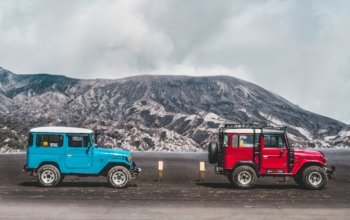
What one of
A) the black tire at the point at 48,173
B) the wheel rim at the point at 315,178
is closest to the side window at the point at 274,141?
Answer: the wheel rim at the point at 315,178

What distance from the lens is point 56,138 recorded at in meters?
23.4

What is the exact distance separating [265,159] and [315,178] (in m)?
2.62

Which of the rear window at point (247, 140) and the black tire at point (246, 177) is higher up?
the rear window at point (247, 140)

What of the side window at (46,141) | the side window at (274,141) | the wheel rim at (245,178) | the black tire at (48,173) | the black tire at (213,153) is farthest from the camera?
the black tire at (213,153)

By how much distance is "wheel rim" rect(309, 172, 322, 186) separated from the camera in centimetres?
2341

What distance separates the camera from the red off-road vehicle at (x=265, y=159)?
76.8 feet

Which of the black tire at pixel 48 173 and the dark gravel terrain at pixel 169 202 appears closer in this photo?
the dark gravel terrain at pixel 169 202

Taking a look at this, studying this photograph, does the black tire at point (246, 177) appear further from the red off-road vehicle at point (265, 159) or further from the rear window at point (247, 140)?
the rear window at point (247, 140)

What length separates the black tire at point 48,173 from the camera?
75.9 ft

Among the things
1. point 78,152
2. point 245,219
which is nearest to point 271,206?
point 245,219

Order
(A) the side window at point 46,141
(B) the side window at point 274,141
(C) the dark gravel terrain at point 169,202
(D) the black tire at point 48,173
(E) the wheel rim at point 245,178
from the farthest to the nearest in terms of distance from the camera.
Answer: (B) the side window at point 274,141, (E) the wheel rim at point 245,178, (A) the side window at point 46,141, (D) the black tire at point 48,173, (C) the dark gravel terrain at point 169,202

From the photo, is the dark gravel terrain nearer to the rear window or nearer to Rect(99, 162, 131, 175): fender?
Rect(99, 162, 131, 175): fender

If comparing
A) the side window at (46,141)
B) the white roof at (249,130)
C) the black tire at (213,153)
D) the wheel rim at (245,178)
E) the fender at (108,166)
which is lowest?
the wheel rim at (245,178)

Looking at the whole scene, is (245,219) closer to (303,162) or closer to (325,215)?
(325,215)
